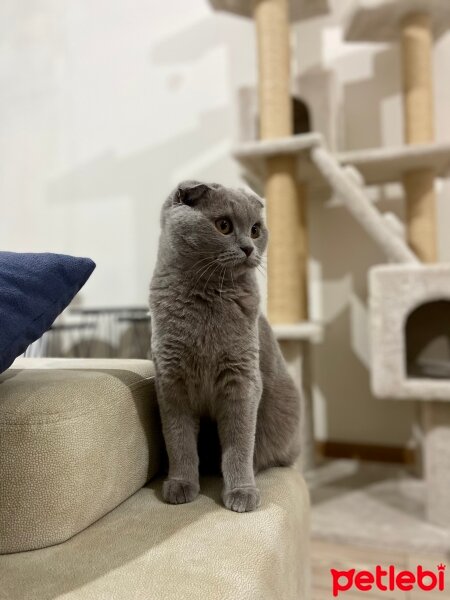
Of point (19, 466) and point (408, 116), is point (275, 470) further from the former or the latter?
point (408, 116)

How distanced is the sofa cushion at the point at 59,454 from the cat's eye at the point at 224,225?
26cm

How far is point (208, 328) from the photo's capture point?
655mm

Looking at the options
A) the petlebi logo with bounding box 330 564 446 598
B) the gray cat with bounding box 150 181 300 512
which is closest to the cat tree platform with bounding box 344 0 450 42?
the gray cat with bounding box 150 181 300 512

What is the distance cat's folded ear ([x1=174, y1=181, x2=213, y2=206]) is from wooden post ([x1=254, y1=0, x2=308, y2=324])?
0.92 meters

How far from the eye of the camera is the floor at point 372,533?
120cm

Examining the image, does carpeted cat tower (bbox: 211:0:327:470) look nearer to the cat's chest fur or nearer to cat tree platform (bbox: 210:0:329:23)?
cat tree platform (bbox: 210:0:329:23)

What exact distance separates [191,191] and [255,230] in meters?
0.11

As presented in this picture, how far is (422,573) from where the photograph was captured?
1174 millimetres

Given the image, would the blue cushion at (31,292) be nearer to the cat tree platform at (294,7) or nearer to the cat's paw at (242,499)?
the cat's paw at (242,499)

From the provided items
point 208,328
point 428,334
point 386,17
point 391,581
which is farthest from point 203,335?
point 386,17

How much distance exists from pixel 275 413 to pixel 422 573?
77 centimetres

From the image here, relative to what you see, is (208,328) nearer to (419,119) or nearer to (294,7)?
(419,119)

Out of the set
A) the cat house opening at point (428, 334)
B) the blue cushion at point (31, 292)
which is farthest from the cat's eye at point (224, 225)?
the cat house opening at point (428, 334)

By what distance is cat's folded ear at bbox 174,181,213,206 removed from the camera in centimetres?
65
